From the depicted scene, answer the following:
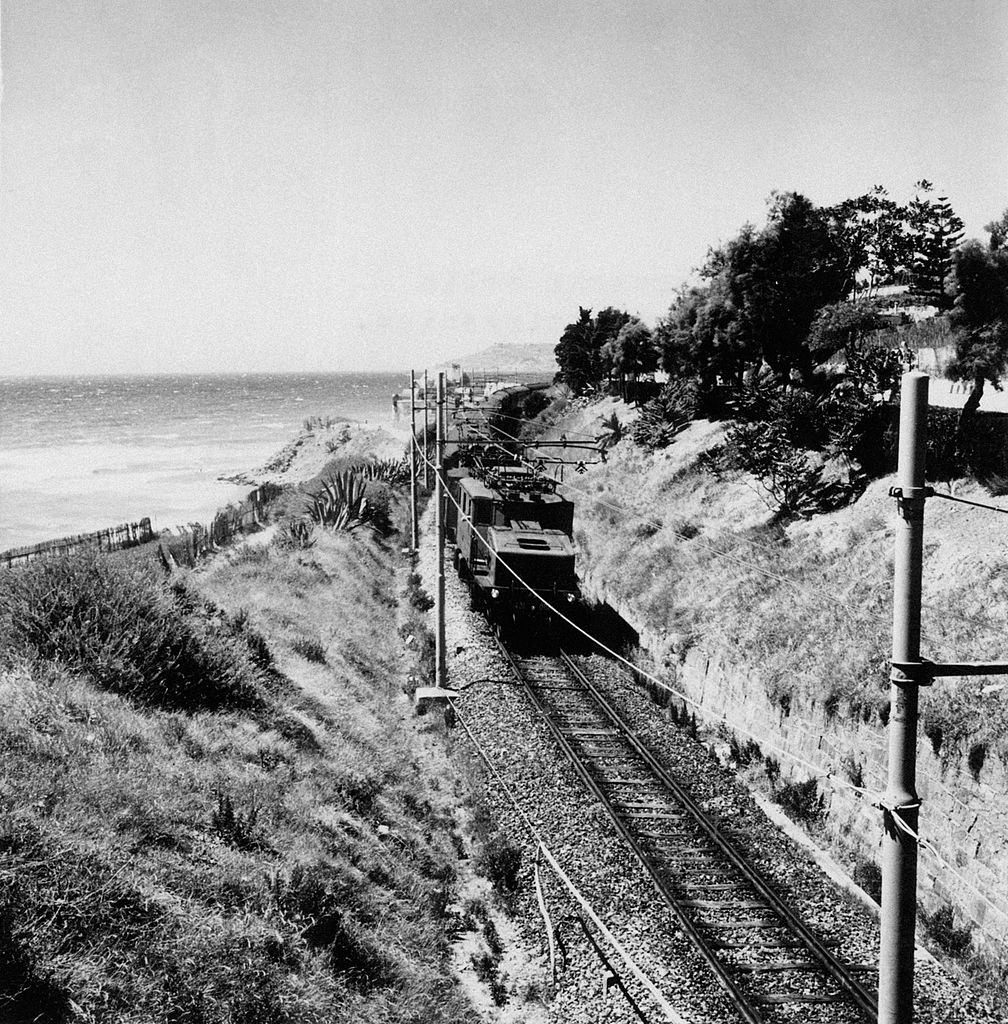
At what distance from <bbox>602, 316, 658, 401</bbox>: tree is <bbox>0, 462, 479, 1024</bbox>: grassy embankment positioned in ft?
104

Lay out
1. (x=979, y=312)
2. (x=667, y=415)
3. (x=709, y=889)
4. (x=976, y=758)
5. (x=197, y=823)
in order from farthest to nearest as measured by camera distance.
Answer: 1. (x=667, y=415)
2. (x=979, y=312)
3. (x=709, y=889)
4. (x=976, y=758)
5. (x=197, y=823)

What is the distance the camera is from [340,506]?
31.2 metres

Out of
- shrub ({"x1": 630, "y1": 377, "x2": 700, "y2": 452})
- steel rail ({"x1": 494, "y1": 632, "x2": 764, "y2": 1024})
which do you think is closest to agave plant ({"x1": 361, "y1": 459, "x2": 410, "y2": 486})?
shrub ({"x1": 630, "y1": 377, "x2": 700, "y2": 452})

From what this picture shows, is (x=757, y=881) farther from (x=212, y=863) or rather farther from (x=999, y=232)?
(x=999, y=232)

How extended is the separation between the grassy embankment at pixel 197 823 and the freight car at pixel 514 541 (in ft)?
15.2

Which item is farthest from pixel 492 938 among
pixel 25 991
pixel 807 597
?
pixel 807 597

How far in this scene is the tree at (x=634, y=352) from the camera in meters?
44.1

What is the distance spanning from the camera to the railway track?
29.1ft

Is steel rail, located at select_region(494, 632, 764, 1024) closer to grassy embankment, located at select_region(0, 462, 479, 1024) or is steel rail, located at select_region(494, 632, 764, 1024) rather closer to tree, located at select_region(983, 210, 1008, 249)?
grassy embankment, located at select_region(0, 462, 479, 1024)

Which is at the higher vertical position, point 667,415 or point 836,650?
point 667,415

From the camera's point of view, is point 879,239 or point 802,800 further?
point 879,239

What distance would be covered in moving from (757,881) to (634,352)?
36.6 metres

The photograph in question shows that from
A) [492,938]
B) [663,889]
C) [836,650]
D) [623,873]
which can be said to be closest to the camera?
[492,938]

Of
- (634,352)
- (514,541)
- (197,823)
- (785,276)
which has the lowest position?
(197,823)
